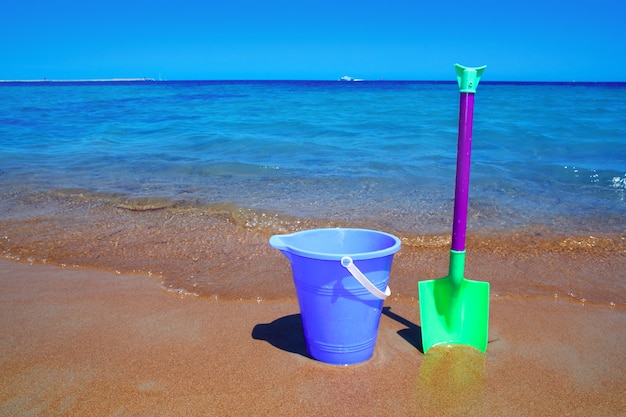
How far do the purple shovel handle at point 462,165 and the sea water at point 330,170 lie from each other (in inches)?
71.2

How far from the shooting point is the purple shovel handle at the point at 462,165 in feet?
7.84

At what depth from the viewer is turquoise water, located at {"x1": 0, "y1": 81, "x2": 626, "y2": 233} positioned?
5520mm

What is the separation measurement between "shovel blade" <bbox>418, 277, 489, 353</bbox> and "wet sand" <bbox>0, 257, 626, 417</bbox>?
9 cm

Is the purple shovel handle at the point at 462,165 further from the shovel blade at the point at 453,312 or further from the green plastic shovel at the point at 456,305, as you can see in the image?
the shovel blade at the point at 453,312

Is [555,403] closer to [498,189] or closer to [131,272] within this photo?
[131,272]

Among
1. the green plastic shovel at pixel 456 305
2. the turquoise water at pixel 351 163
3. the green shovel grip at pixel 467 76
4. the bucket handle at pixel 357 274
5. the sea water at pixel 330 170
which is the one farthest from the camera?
the turquoise water at pixel 351 163

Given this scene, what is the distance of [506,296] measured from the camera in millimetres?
3311

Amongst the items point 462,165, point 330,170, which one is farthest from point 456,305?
point 330,170

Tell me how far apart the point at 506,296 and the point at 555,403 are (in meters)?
1.20

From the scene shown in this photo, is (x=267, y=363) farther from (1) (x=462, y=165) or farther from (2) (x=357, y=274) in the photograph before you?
(1) (x=462, y=165)

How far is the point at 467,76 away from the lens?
2.36 m

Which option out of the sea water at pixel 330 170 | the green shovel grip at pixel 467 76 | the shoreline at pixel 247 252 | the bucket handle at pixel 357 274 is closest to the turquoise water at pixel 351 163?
the sea water at pixel 330 170

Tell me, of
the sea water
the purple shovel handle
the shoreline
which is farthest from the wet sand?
the sea water

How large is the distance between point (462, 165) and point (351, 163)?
5.89 m
